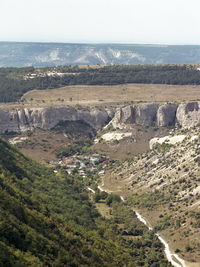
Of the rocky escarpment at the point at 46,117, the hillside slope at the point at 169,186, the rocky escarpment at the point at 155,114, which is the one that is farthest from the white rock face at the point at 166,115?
the rocky escarpment at the point at 46,117

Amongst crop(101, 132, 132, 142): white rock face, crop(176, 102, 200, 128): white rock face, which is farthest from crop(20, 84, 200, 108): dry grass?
crop(101, 132, 132, 142): white rock face

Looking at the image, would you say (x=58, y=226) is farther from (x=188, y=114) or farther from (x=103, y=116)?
(x=103, y=116)

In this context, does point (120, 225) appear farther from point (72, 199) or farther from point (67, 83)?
point (67, 83)

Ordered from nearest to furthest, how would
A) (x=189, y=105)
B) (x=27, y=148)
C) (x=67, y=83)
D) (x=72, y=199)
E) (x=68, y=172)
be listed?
(x=72, y=199) < (x=68, y=172) < (x=27, y=148) < (x=189, y=105) < (x=67, y=83)

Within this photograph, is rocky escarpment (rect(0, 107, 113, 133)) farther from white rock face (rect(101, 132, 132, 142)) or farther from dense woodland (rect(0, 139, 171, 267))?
dense woodland (rect(0, 139, 171, 267))

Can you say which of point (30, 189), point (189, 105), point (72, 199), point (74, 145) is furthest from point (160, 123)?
point (30, 189)

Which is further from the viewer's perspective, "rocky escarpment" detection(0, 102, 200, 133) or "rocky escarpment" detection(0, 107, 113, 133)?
"rocky escarpment" detection(0, 107, 113, 133)
